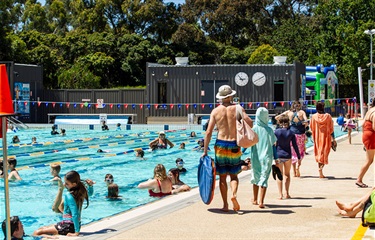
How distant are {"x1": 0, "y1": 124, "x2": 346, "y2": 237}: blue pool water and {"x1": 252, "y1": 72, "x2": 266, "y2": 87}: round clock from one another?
7.11m

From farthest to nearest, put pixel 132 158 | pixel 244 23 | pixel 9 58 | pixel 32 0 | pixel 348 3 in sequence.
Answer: pixel 32 0 < pixel 244 23 < pixel 348 3 < pixel 9 58 < pixel 132 158

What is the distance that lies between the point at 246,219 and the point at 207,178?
85cm

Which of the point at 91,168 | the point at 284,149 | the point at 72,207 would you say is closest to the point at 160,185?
the point at 284,149

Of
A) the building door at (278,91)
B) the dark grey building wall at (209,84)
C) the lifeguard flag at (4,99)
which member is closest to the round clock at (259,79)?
the dark grey building wall at (209,84)

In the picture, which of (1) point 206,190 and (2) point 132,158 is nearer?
(1) point 206,190

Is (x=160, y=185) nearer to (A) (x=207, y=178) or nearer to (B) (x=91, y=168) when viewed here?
(A) (x=207, y=178)

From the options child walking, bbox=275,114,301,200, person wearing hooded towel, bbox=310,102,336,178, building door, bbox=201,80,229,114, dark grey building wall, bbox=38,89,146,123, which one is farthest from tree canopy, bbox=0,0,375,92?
child walking, bbox=275,114,301,200

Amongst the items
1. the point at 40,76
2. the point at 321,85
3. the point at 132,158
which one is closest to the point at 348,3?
the point at 321,85

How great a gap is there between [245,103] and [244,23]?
3171 cm

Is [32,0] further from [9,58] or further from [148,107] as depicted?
[148,107]

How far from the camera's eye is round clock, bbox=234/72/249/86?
37.6m

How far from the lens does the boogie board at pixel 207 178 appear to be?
897 centimetres

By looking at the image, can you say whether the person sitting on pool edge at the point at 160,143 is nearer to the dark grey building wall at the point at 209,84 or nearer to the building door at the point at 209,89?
the dark grey building wall at the point at 209,84

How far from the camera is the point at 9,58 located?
47406mm
